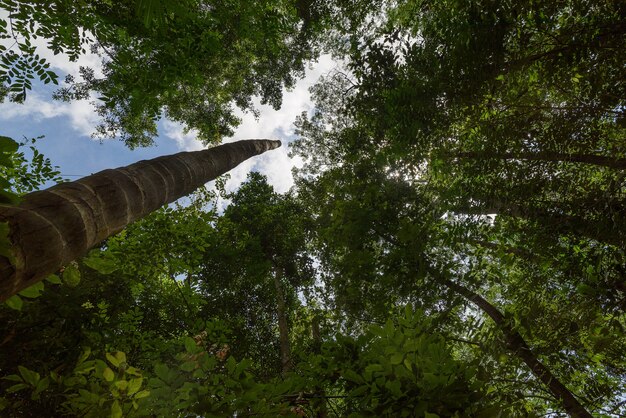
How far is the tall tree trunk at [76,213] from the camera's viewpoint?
155 centimetres

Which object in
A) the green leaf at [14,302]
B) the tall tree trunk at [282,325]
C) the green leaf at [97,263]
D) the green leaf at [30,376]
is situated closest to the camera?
the green leaf at [14,302]

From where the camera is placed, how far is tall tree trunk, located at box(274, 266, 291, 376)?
32.9 feet

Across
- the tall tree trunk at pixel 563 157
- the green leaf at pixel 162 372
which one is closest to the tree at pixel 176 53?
the green leaf at pixel 162 372

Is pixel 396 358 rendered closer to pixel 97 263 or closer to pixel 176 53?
pixel 97 263

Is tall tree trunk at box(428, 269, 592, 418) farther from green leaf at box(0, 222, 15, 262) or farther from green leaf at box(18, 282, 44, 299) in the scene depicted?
green leaf at box(0, 222, 15, 262)

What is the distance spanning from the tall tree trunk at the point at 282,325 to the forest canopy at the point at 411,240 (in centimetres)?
11

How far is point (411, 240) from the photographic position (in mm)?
5855

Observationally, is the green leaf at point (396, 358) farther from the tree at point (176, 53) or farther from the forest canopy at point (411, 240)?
the tree at point (176, 53)

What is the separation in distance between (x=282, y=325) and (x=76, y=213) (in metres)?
10.3

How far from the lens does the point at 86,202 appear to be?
206 centimetres

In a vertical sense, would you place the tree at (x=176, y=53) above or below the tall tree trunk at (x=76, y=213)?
above

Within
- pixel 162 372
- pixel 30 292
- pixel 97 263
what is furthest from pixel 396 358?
pixel 30 292

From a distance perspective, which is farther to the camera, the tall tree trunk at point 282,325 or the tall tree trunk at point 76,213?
the tall tree trunk at point 282,325

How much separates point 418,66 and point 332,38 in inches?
342
